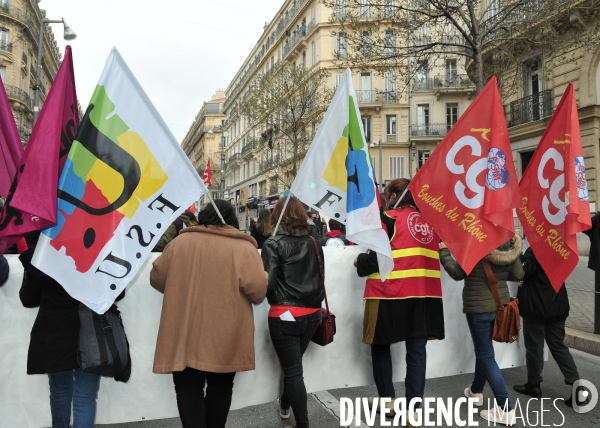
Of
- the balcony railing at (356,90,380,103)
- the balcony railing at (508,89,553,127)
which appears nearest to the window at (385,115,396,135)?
the balcony railing at (356,90,380,103)

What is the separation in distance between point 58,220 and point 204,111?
3656 inches

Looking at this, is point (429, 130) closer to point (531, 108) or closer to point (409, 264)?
point (531, 108)

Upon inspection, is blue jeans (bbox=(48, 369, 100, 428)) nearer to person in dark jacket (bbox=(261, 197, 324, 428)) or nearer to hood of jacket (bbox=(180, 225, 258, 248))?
hood of jacket (bbox=(180, 225, 258, 248))

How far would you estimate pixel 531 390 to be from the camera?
4422 millimetres

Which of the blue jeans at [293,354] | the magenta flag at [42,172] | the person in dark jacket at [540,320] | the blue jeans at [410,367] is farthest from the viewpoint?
the person in dark jacket at [540,320]

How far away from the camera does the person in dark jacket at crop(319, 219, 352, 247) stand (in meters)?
4.59

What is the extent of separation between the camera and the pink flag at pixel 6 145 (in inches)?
134

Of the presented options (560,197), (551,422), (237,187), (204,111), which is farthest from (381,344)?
(204,111)

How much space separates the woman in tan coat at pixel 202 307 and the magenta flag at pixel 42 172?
75 centimetres

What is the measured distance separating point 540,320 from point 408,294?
1.50 metres

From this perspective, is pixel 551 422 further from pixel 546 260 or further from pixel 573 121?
pixel 573 121

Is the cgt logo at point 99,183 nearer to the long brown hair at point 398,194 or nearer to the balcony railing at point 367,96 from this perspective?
the long brown hair at point 398,194

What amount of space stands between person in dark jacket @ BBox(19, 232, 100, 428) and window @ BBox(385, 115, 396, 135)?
36.7m

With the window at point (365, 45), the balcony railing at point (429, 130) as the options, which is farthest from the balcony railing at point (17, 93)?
the window at point (365, 45)
